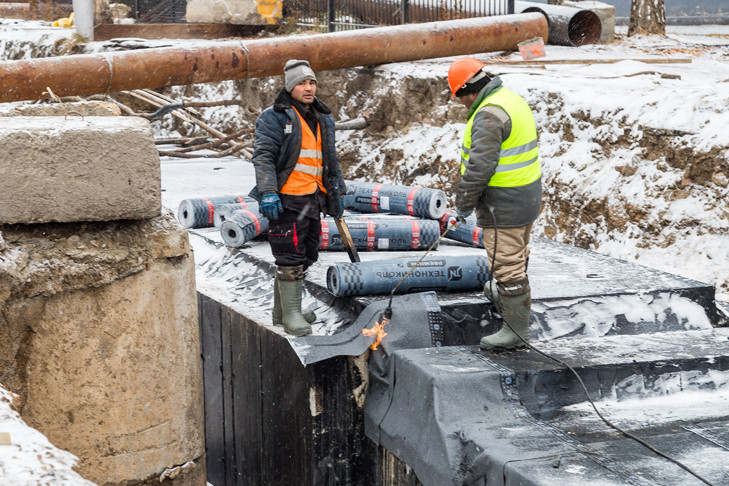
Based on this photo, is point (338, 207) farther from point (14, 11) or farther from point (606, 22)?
point (14, 11)

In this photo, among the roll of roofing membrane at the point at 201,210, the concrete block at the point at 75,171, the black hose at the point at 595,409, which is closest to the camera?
the black hose at the point at 595,409

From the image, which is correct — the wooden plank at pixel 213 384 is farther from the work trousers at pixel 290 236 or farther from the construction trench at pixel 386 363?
the work trousers at pixel 290 236

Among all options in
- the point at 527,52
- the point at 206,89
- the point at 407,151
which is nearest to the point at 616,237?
the point at 407,151

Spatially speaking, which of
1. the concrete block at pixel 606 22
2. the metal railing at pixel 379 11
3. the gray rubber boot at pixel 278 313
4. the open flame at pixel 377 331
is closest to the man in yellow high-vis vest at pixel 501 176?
the open flame at pixel 377 331

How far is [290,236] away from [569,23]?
955 centimetres

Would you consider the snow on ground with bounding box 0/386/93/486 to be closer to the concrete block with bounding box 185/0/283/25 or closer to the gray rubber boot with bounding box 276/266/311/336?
the gray rubber boot with bounding box 276/266/311/336

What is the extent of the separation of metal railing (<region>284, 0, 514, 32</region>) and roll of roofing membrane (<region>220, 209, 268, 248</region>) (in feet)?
27.7

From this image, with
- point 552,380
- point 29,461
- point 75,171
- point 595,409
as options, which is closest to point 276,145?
point 75,171

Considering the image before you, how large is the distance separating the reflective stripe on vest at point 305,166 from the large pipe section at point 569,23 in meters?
9.04

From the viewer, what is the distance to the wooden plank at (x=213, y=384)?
658 centimetres

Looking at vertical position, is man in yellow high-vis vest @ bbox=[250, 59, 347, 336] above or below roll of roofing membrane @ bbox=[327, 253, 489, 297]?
above

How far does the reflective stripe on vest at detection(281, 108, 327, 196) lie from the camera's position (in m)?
5.07

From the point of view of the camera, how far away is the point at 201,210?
7621mm

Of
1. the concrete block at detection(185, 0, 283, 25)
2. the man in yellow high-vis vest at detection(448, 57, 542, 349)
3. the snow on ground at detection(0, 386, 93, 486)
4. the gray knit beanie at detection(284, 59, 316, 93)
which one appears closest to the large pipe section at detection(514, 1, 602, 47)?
the concrete block at detection(185, 0, 283, 25)
